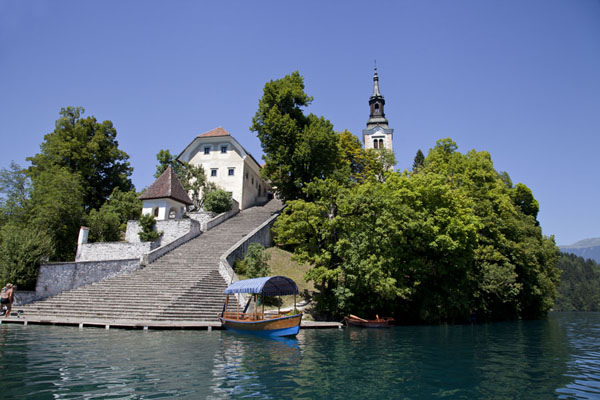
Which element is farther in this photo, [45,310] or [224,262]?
[224,262]

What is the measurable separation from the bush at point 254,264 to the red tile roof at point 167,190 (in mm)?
11338

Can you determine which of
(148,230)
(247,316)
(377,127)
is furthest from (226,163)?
(377,127)

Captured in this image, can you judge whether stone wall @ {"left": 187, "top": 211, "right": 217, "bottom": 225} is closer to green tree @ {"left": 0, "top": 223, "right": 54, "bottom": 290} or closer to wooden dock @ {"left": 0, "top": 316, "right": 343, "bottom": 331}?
green tree @ {"left": 0, "top": 223, "right": 54, "bottom": 290}

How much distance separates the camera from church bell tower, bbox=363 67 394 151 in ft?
237

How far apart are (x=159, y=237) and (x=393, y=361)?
25789 millimetres

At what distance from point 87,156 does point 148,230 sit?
51.7 ft

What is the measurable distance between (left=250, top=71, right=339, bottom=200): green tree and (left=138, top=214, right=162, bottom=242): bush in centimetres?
1356

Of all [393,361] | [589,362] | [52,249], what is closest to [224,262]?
[52,249]

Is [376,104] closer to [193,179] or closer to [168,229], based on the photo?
[193,179]

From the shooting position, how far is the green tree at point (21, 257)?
25297 millimetres

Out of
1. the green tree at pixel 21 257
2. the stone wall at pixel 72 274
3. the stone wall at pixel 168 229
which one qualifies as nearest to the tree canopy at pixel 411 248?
the stone wall at pixel 168 229

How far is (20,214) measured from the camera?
31359 mm

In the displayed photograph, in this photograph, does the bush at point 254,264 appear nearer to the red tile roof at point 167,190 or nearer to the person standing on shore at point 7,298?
the red tile roof at point 167,190

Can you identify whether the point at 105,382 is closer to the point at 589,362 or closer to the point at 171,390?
the point at 171,390
